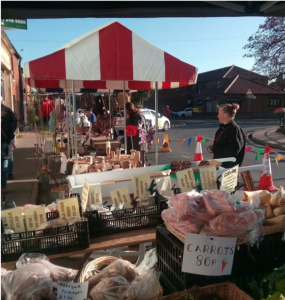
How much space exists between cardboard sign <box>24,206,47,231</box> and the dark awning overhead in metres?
1.34

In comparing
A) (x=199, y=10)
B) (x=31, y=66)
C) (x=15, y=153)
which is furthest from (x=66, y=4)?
(x=15, y=153)

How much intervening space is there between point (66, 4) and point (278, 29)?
24.7 meters

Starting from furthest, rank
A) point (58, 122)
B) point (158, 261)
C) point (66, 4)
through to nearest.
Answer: point (58, 122)
point (66, 4)
point (158, 261)

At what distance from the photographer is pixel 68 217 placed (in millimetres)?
2107

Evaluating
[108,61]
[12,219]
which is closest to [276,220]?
[12,219]

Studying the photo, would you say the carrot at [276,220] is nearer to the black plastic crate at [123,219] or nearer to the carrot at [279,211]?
the carrot at [279,211]

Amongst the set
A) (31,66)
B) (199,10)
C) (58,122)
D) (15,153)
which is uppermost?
(199,10)

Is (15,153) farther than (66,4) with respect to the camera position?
Yes

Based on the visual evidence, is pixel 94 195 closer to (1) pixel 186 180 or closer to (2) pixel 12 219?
(2) pixel 12 219

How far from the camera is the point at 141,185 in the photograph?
8.29ft

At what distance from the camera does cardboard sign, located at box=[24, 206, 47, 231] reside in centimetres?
201

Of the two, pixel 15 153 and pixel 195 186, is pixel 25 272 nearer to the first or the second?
pixel 195 186

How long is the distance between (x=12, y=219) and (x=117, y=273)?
2.70ft

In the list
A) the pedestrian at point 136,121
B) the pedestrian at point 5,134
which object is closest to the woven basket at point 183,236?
the pedestrian at point 136,121
